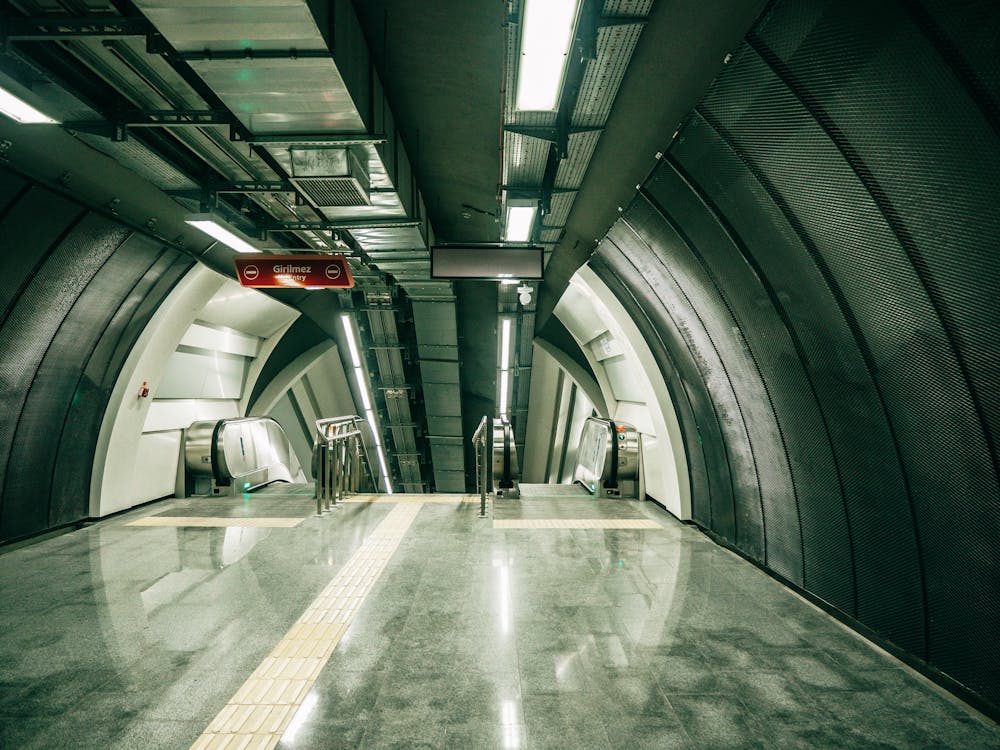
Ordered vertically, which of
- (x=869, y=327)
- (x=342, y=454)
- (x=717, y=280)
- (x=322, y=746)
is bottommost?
(x=322, y=746)

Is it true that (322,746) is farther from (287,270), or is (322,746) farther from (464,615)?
(287,270)

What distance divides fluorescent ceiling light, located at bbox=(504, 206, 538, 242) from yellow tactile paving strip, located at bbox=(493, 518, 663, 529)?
11.9 feet

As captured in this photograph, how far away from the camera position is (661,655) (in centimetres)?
284

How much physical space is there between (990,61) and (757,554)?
149 inches

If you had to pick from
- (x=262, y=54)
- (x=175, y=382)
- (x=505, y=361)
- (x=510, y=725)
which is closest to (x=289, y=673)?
(x=510, y=725)

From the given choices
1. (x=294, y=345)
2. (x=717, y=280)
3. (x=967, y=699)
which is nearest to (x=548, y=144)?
(x=717, y=280)

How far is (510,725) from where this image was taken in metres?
2.22

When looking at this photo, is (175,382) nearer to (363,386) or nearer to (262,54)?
(363,386)

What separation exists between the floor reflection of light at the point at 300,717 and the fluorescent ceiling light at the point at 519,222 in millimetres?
5055

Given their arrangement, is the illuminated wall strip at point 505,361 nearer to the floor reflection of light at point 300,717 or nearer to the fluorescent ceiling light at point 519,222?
the fluorescent ceiling light at point 519,222

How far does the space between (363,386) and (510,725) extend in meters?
10.3

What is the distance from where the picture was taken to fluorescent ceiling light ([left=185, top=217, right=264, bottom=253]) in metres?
5.29

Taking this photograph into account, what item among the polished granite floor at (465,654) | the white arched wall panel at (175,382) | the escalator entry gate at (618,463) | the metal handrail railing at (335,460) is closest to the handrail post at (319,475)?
the metal handrail railing at (335,460)

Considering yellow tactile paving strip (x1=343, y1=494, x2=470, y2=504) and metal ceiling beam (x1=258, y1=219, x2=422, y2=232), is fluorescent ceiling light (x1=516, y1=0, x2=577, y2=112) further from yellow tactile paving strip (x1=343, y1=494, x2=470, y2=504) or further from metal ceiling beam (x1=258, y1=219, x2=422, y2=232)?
yellow tactile paving strip (x1=343, y1=494, x2=470, y2=504)
